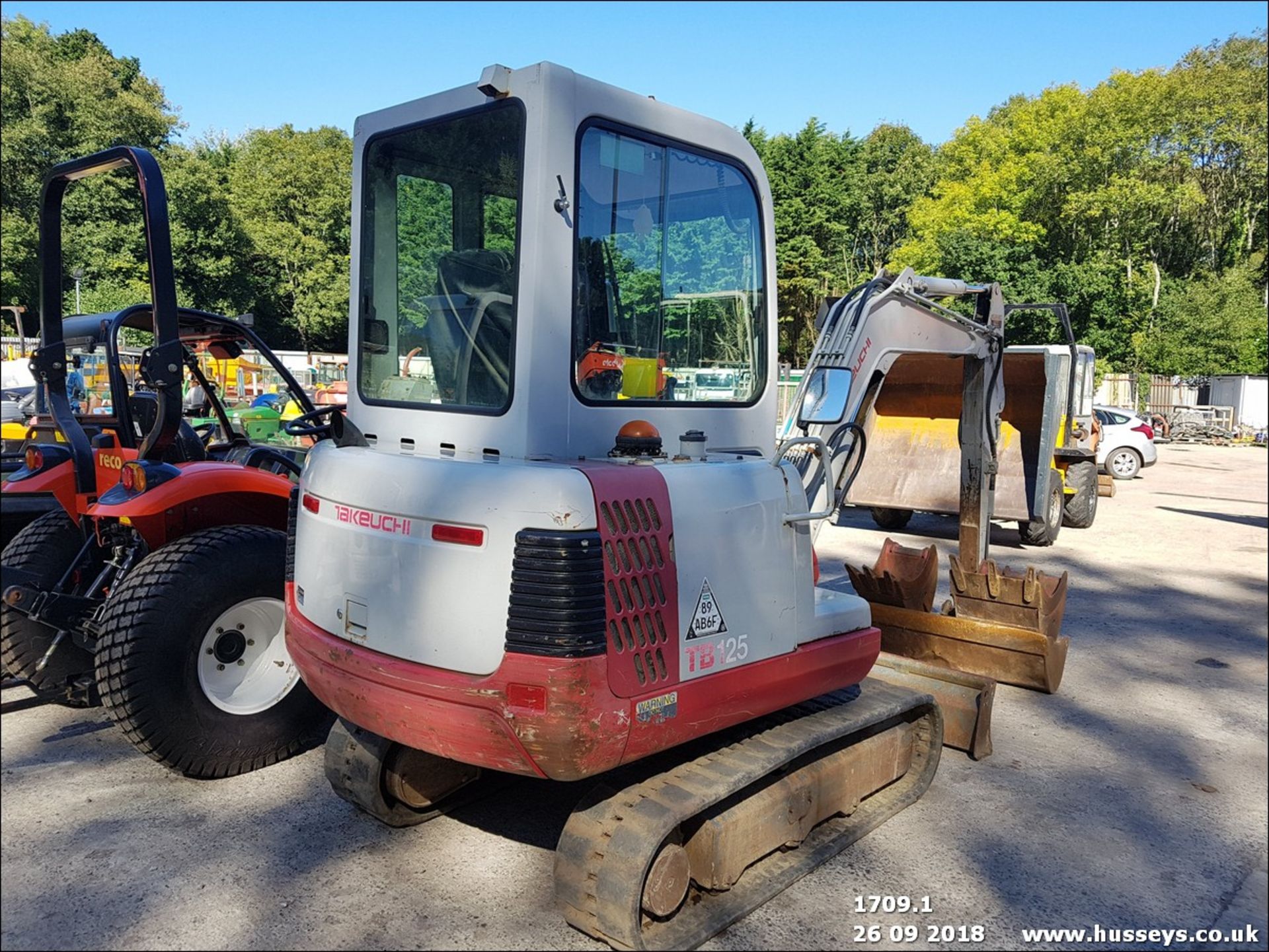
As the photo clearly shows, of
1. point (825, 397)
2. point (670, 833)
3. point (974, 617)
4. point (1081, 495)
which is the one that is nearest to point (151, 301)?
point (825, 397)

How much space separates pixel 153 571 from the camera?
427cm

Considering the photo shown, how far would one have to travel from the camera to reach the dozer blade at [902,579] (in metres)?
6.36

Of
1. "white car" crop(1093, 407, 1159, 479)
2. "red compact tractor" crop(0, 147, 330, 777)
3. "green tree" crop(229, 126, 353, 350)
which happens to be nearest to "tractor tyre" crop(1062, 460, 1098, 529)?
"white car" crop(1093, 407, 1159, 479)

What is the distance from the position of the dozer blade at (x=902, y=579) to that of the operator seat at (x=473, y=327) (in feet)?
12.4

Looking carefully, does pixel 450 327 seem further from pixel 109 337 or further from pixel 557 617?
pixel 109 337

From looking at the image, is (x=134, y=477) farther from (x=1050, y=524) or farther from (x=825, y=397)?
(x=1050, y=524)

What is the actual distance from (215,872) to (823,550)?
840 centimetres

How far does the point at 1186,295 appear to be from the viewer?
36.8m

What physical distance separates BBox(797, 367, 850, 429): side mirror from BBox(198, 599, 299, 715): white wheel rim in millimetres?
2656

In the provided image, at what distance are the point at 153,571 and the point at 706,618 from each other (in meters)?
2.62

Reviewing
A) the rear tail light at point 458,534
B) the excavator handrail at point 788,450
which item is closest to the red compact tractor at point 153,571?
the rear tail light at point 458,534

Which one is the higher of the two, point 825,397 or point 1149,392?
point 1149,392

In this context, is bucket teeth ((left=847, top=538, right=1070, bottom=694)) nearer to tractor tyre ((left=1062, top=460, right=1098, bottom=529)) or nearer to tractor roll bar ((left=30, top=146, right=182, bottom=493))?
tractor roll bar ((left=30, top=146, right=182, bottom=493))

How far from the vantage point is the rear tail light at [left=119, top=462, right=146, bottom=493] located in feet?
14.7
